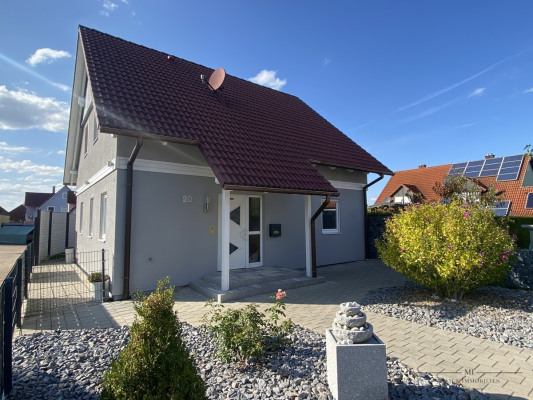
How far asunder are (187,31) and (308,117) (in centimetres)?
661

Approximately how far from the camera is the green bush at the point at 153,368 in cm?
207

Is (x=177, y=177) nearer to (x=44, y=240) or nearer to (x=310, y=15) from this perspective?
(x=310, y=15)

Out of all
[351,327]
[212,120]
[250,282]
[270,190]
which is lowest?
[250,282]

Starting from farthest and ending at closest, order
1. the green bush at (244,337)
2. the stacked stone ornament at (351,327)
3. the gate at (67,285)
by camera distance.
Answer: the gate at (67,285)
the green bush at (244,337)
the stacked stone ornament at (351,327)

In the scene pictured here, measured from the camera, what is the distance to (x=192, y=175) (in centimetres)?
822

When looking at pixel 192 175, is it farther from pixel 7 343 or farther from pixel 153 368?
pixel 153 368

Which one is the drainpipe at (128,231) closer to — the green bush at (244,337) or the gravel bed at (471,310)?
the green bush at (244,337)

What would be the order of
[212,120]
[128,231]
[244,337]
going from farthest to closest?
[212,120], [128,231], [244,337]

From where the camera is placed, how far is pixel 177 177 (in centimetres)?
797

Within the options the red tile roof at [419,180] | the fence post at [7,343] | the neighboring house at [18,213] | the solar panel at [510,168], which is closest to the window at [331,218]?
the fence post at [7,343]

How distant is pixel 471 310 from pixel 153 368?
6138 mm

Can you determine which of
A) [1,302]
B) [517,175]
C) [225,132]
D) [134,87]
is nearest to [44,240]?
[134,87]

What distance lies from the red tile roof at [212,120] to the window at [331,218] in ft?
5.47

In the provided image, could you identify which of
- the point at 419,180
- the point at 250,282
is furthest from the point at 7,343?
the point at 419,180
